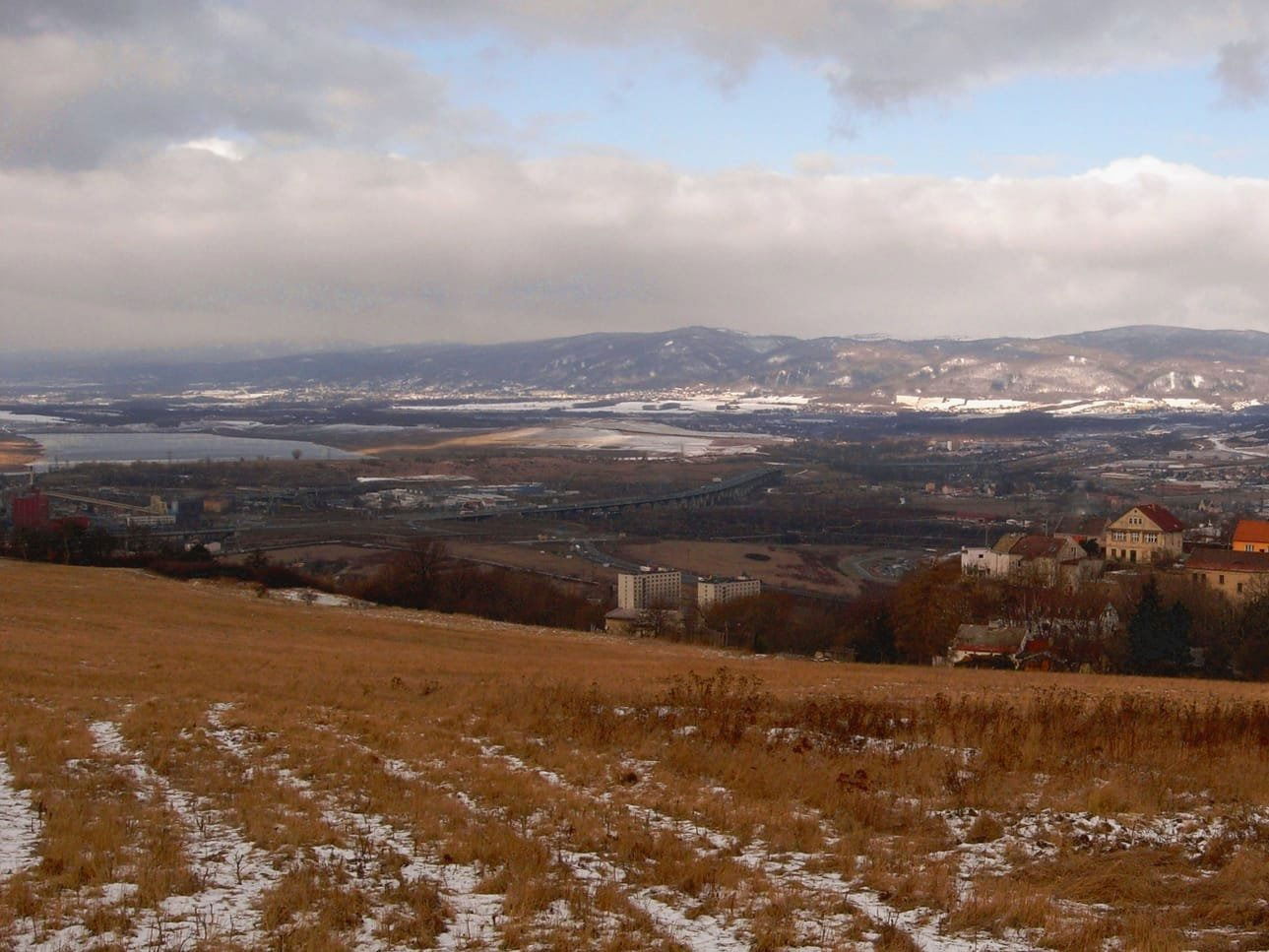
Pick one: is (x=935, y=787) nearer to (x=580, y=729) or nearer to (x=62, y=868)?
(x=580, y=729)

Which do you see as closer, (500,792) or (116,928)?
(116,928)

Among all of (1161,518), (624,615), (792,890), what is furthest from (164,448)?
(792,890)

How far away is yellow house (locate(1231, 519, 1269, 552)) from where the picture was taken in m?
48.0

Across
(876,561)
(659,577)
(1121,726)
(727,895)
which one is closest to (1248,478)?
(876,561)

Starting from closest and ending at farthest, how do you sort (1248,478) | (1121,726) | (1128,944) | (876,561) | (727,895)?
(1128,944) < (727,895) < (1121,726) < (876,561) < (1248,478)

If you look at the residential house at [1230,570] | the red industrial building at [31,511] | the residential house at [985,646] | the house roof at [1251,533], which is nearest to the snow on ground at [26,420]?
the red industrial building at [31,511]

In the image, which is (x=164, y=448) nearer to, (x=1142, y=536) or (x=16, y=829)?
(x=1142, y=536)

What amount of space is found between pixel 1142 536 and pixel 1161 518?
129cm

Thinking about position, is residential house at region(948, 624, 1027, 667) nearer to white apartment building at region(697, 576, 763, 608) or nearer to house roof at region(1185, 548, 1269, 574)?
house roof at region(1185, 548, 1269, 574)

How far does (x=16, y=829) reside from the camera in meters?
7.41

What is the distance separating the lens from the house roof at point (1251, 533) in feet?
159

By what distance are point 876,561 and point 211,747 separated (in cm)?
5612

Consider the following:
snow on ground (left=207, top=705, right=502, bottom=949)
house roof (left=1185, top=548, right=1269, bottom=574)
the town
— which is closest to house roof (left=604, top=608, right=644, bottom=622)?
the town

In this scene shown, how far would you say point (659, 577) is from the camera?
2056 inches
